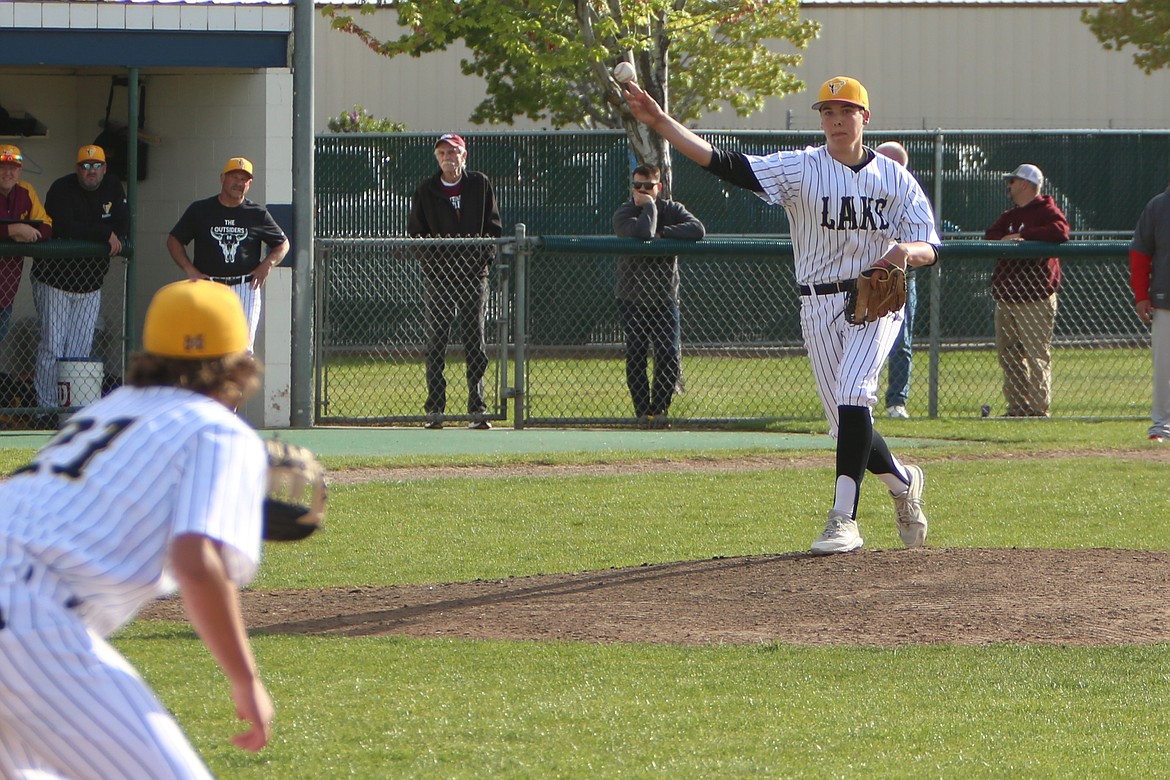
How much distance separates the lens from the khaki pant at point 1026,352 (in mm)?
12977

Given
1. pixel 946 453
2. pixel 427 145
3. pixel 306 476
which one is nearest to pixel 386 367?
pixel 427 145

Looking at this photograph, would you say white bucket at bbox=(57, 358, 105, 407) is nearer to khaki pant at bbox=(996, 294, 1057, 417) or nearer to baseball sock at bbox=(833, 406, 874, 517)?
baseball sock at bbox=(833, 406, 874, 517)

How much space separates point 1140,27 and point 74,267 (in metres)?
16.7

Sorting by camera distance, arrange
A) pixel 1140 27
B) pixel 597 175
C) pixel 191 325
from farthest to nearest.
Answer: pixel 1140 27 < pixel 597 175 < pixel 191 325

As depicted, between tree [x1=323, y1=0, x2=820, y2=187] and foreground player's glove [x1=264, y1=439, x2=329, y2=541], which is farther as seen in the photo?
tree [x1=323, y1=0, x2=820, y2=187]

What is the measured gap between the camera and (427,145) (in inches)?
711

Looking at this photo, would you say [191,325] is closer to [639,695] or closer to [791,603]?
[639,695]

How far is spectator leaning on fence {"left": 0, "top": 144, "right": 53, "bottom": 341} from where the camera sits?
38.4 ft

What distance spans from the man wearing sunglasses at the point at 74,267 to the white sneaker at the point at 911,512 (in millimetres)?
6798

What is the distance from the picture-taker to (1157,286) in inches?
446

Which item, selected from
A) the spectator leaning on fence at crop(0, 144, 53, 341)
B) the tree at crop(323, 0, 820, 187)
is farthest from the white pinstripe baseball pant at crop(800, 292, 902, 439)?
the tree at crop(323, 0, 820, 187)

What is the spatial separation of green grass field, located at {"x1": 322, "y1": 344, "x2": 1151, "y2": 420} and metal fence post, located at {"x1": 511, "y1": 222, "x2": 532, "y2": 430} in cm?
41

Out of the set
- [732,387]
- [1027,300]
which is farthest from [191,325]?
[732,387]

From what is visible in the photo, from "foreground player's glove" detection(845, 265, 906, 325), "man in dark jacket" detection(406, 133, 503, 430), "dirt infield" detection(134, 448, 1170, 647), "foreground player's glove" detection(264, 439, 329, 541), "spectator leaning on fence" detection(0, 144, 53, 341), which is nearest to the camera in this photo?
"foreground player's glove" detection(264, 439, 329, 541)
